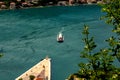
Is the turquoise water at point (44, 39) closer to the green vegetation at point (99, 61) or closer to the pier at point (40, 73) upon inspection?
the pier at point (40, 73)

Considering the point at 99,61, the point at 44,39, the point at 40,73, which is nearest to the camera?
the point at 99,61

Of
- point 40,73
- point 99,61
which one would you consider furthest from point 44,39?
point 99,61

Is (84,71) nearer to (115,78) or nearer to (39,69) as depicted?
(115,78)

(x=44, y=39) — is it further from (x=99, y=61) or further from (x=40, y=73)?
(x=99, y=61)

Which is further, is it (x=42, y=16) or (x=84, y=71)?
(x=42, y=16)

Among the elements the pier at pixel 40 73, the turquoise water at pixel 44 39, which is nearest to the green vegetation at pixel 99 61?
the pier at pixel 40 73

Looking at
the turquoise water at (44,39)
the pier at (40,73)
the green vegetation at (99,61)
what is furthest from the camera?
the turquoise water at (44,39)

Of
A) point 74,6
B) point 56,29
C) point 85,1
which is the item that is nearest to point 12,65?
point 56,29

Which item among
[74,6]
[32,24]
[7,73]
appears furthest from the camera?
[74,6]

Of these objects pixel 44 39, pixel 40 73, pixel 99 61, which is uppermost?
pixel 99 61
